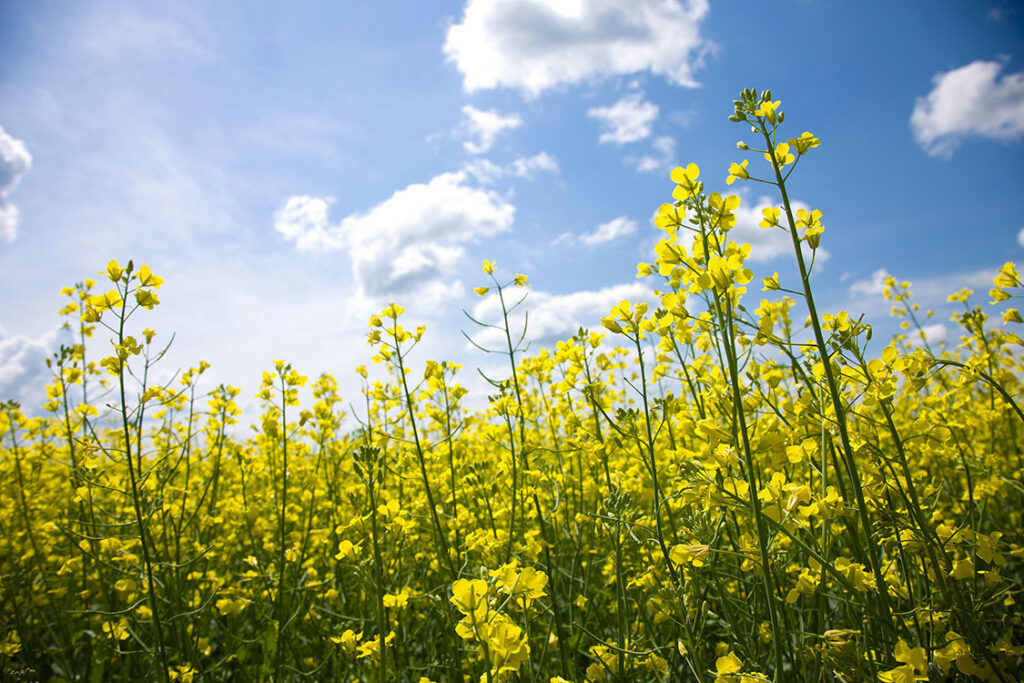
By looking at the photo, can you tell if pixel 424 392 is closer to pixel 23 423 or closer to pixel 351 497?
pixel 351 497

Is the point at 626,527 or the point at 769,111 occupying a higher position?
the point at 769,111

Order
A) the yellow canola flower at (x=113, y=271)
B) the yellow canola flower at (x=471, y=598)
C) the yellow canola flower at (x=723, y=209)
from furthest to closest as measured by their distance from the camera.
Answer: the yellow canola flower at (x=113, y=271) → the yellow canola flower at (x=723, y=209) → the yellow canola flower at (x=471, y=598)

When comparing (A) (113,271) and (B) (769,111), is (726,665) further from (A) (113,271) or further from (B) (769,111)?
(A) (113,271)

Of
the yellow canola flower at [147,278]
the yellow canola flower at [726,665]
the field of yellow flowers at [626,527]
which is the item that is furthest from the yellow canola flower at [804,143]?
the yellow canola flower at [147,278]

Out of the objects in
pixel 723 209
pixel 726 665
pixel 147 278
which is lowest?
pixel 726 665

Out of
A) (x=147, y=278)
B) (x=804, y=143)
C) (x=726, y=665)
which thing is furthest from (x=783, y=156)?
(x=147, y=278)

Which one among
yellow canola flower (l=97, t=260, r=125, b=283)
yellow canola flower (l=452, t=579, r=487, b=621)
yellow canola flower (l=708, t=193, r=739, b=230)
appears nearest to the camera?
yellow canola flower (l=452, t=579, r=487, b=621)

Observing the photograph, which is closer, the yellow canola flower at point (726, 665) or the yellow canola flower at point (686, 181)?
the yellow canola flower at point (726, 665)

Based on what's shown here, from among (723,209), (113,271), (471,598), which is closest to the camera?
(471,598)

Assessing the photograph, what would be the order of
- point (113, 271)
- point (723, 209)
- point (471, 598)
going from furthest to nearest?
point (113, 271), point (723, 209), point (471, 598)

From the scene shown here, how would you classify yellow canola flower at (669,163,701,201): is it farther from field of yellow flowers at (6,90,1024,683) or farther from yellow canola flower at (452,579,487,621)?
yellow canola flower at (452,579,487,621)

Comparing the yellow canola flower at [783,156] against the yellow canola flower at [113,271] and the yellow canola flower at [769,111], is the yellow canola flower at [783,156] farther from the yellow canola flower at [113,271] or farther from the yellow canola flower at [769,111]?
the yellow canola flower at [113,271]

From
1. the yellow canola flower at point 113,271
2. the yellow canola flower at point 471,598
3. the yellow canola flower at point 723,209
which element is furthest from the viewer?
the yellow canola flower at point 113,271

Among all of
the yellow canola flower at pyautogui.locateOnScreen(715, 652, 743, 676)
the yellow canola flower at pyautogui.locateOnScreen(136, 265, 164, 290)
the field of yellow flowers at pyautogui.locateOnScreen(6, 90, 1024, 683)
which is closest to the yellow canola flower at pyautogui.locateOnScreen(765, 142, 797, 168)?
the field of yellow flowers at pyautogui.locateOnScreen(6, 90, 1024, 683)
